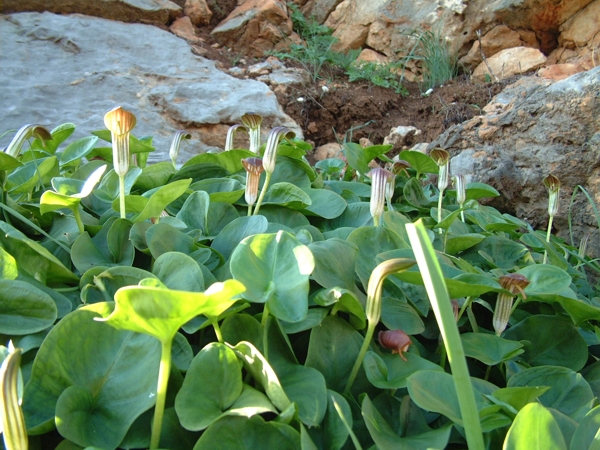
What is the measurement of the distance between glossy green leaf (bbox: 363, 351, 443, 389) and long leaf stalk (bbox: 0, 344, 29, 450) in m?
0.30

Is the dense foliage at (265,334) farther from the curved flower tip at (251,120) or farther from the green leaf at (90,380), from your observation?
the curved flower tip at (251,120)

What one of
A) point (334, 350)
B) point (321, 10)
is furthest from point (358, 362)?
point (321, 10)

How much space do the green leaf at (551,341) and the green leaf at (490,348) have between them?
0.21 ft

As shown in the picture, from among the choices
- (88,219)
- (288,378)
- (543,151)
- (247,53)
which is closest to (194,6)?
(247,53)

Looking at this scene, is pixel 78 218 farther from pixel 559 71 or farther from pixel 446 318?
pixel 559 71

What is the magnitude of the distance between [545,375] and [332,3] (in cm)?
445

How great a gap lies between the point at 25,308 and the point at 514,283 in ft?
1.69

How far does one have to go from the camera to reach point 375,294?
460 mm

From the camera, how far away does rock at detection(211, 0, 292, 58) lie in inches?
151

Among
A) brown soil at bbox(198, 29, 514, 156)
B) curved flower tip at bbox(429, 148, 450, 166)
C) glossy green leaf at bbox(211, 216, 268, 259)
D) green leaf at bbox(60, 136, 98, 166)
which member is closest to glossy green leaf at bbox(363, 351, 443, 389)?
glossy green leaf at bbox(211, 216, 268, 259)

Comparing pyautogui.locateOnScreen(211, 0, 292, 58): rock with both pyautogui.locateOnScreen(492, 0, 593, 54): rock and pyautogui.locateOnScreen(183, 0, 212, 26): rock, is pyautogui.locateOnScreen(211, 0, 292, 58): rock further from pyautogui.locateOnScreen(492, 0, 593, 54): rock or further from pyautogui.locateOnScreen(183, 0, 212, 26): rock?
pyautogui.locateOnScreen(492, 0, 593, 54): rock

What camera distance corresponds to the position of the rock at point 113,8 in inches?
121

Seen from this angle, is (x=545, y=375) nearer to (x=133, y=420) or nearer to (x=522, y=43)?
(x=133, y=420)

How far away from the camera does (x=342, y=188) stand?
1.01 m
